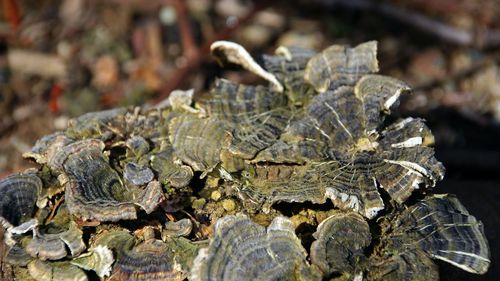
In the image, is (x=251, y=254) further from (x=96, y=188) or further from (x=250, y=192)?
(x=96, y=188)

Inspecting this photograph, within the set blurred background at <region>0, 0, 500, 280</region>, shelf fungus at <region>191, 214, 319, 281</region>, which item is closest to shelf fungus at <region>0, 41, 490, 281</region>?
shelf fungus at <region>191, 214, 319, 281</region>

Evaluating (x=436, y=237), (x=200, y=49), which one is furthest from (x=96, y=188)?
(x=200, y=49)

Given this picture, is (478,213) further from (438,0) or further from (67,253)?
(438,0)

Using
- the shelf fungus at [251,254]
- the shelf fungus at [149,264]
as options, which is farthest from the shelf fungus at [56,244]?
the shelf fungus at [251,254]

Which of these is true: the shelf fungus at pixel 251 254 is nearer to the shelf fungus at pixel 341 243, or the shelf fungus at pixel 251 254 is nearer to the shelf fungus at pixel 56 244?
the shelf fungus at pixel 341 243

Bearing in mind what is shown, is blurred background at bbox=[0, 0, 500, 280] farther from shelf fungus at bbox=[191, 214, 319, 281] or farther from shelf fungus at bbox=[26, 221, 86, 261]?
shelf fungus at bbox=[191, 214, 319, 281]

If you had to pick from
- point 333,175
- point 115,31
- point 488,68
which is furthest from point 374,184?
point 115,31
